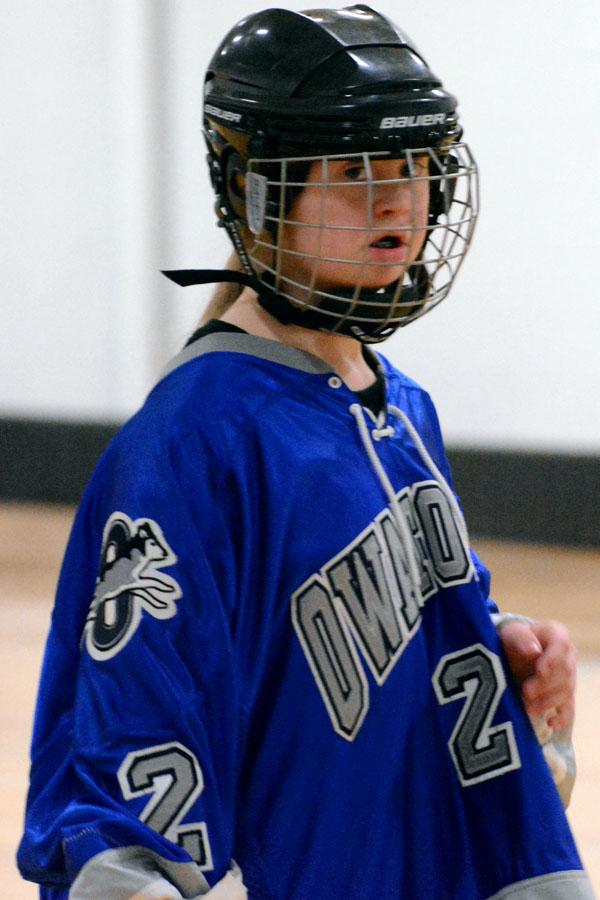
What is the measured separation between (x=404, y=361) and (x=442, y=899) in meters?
3.98

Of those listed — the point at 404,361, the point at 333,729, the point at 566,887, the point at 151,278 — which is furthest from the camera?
the point at 151,278

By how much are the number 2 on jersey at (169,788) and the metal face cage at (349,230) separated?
1.25ft

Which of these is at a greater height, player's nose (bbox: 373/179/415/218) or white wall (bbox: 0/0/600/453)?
player's nose (bbox: 373/179/415/218)

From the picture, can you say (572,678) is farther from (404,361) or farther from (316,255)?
(404,361)

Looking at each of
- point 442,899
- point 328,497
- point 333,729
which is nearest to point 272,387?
point 328,497

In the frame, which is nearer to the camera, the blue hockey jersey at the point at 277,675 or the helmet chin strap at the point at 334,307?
the blue hockey jersey at the point at 277,675

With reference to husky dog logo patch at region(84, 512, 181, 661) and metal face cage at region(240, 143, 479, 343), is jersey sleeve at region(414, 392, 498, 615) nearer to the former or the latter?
metal face cage at region(240, 143, 479, 343)

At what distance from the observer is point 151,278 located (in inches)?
220

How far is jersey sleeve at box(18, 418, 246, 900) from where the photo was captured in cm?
111

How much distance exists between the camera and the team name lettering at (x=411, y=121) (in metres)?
1.23

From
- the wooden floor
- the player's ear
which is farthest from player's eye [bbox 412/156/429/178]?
the wooden floor

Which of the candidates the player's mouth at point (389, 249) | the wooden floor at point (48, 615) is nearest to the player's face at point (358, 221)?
the player's mouth at point (389, 249)

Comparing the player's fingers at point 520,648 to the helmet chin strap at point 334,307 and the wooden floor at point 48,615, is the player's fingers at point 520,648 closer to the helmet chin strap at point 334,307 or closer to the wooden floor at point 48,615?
the helmet chin strap at point 334,307

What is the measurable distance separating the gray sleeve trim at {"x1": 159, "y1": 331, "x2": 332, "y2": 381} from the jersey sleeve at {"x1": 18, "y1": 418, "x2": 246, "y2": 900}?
0.11 m
